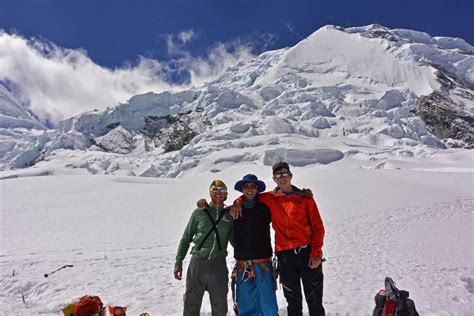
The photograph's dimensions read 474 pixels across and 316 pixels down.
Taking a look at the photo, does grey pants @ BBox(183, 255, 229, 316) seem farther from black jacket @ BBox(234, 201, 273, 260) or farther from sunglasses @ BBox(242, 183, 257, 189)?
sunglasses @ BBox(242, 183, 257, 189)

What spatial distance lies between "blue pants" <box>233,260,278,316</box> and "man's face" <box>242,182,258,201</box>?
34.7 inches

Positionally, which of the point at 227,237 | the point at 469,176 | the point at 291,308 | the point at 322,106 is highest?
the point at 322,106

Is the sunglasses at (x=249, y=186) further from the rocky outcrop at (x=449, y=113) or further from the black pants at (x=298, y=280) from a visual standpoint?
the rocky outcrop at (x=449, y=113)

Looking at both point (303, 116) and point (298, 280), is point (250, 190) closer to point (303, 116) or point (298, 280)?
point (298, 280)

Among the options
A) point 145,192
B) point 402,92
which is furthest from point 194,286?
point 402,92

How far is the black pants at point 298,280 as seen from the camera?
448cm

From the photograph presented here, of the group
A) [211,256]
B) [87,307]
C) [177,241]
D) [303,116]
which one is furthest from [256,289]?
[303,116]

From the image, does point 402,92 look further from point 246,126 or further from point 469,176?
point 469,176

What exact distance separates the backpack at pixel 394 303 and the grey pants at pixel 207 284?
2081mm

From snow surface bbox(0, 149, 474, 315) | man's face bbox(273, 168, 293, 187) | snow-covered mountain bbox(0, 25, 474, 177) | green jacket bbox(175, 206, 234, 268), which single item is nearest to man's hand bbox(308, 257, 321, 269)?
man's face bbox(273, 168, 293, 187)

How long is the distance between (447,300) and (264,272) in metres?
4.21

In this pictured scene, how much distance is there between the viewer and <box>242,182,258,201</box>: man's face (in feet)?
15.0

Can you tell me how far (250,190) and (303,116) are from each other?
316 feet

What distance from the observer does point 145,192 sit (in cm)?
2738
